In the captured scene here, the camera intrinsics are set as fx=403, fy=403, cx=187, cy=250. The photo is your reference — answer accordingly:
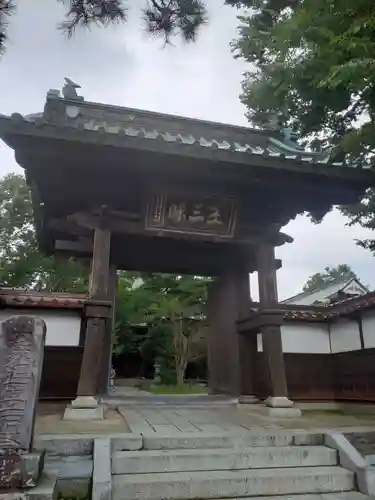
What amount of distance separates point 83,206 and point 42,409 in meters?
3.12

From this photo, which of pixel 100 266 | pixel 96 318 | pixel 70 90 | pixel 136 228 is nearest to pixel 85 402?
pixel 96 318

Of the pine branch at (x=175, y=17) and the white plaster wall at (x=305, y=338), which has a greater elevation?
the pine branch at (x=175, y=17)

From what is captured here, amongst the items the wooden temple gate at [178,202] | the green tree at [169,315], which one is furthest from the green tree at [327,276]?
the wooden temple gate at [178,202]

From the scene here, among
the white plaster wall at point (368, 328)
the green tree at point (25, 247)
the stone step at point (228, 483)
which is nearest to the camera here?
the stone step at point (228, 483)

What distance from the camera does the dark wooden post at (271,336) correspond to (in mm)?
5574

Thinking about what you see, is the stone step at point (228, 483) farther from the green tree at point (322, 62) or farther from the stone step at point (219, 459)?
the green tree at point (322, 62)

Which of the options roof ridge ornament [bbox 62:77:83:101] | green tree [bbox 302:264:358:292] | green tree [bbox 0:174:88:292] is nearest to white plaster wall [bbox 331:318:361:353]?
roof ridge ornament [bbox 62:77:83:101]

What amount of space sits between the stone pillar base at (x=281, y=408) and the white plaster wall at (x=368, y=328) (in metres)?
2.09

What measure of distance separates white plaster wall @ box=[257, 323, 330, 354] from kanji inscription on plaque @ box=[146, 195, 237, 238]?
2.41m

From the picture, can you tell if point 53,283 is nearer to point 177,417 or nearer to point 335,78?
point 177,417

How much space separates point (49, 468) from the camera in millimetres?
3139

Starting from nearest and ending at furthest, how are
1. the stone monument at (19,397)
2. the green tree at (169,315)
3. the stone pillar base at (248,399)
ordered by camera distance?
the stone monument at (19,397) < the stone pillar base at (248,399) < the green tree at (169,315)

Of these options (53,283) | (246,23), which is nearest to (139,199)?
(246,23)

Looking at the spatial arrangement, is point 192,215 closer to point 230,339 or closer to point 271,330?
point 271,330
